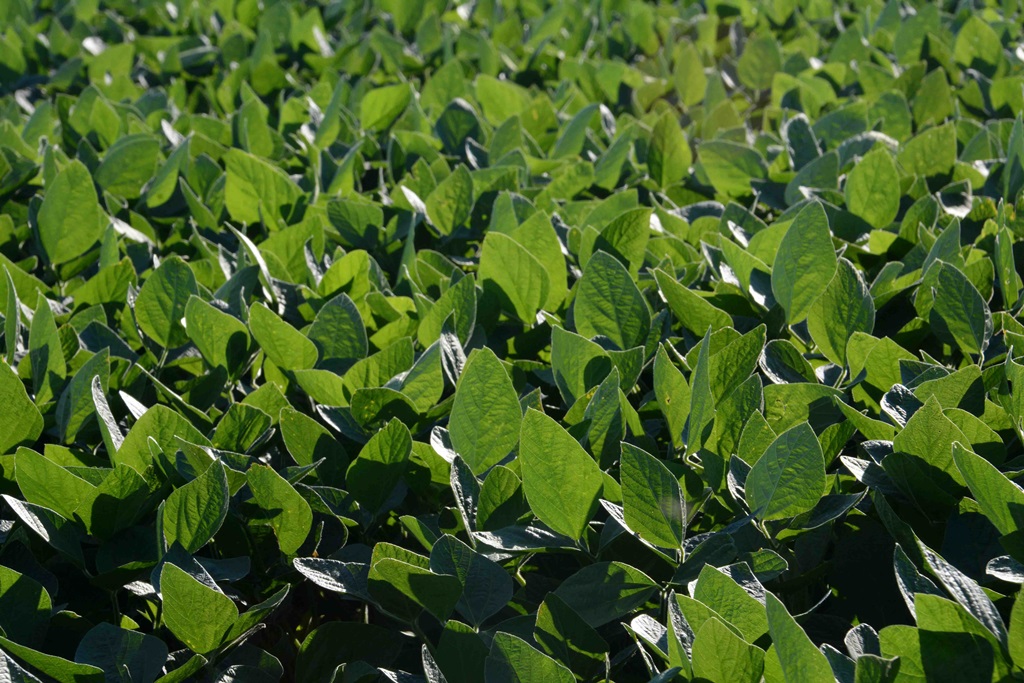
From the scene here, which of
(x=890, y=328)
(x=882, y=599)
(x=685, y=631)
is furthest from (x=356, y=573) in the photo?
(x=890, y=328)

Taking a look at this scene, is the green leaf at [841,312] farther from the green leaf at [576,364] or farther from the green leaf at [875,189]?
the green leaf at [875,189]

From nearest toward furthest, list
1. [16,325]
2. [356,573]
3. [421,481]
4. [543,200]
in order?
[356,573] < [421,481] < [16,325] < [543,200]

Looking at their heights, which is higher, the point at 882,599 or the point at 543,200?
the point at 543,200

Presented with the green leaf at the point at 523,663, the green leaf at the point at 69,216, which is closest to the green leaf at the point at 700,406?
the green leaf at the point at 523,663

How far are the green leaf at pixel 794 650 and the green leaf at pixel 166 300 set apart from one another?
1.37m

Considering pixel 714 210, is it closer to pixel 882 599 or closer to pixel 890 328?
pixel 890 328

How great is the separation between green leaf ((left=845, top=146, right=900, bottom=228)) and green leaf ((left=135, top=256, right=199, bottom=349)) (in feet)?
4.92

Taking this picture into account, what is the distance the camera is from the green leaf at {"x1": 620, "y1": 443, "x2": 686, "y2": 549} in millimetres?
1381

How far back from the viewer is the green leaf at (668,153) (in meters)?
2.86

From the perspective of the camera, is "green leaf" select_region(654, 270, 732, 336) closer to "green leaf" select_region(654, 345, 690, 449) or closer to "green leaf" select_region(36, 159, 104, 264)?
"green leaf" select_region(654, 345, 690, 449)

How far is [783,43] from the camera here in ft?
14.6

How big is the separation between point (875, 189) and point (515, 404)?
1.25m

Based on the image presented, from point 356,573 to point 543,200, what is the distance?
1302 millimetres

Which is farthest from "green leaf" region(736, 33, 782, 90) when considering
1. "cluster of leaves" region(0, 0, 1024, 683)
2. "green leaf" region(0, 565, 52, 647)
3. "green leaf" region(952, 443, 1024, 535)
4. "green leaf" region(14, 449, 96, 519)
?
"green leaf" region(0, 565, 52, 647)
